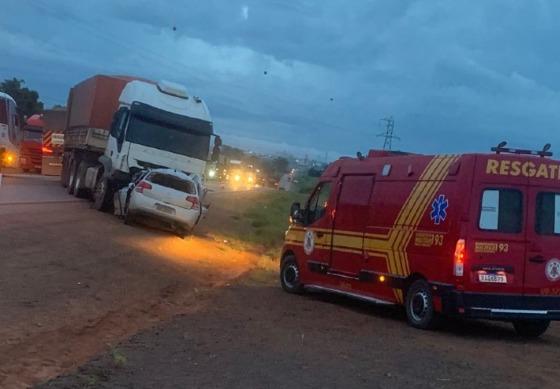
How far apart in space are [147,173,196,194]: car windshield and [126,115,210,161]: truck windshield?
1.81 m

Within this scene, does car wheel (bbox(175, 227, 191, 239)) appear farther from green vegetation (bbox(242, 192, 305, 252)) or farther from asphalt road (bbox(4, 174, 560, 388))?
asphalt road (bbox(4, 174, 560, 388))

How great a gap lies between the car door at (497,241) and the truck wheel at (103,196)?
1534cm

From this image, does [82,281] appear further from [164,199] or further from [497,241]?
[164,199]

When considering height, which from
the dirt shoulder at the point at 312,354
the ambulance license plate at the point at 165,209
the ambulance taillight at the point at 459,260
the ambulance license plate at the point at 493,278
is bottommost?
the dirt shoulder at the point at 312,354

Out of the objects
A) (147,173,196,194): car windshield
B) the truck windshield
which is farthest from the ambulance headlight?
(147,173,196,194): car windshield

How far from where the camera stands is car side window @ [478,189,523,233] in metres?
11.2

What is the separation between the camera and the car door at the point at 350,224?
Answer: 44.1 ft

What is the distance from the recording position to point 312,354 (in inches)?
362

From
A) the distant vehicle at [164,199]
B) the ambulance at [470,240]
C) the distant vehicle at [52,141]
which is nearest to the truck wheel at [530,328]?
the ambulance at [470,240]

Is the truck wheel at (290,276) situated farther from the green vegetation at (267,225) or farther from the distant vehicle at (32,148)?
the distant vehicle at (32,148)

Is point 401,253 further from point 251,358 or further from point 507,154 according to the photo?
point 251,358

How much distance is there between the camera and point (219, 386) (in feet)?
24.5

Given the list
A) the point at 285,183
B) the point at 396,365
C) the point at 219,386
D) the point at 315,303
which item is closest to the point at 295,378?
the point at 219,386

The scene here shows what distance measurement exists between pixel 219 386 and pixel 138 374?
0.84m
